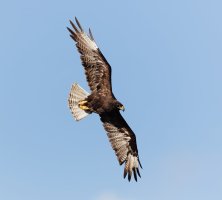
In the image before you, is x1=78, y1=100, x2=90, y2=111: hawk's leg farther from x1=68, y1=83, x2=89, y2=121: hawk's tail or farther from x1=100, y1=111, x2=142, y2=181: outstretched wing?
x1=100, y1=111, x2=142, y2=181: outstretched wing

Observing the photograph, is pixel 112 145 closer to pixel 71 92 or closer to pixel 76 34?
pixel 71 92

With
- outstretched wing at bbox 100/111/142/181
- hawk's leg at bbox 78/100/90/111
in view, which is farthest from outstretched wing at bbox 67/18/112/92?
outstretched wing at bbox 100/111/142/181

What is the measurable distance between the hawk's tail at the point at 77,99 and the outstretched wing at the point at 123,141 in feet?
2.59

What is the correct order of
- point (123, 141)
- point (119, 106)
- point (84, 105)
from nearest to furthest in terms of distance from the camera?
point (119, 106), point (84, 105), point (123, 141)

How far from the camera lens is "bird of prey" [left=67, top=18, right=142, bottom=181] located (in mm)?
23531

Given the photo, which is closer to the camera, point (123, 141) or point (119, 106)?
point (119, 106)

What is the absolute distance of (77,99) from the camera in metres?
24.1

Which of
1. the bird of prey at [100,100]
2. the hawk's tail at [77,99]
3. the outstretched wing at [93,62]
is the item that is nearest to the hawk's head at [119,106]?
the bird of prey at [100,100]

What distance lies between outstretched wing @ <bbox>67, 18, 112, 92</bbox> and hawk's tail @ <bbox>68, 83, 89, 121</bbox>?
0.43 meters

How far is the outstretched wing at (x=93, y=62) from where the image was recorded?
2373 cm

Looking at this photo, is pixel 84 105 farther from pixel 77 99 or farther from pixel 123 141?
pixel 123 141

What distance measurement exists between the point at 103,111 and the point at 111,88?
0.81 metres

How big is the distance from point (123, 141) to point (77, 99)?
88.6 inches

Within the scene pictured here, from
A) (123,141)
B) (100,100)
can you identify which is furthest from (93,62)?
(123,141)
